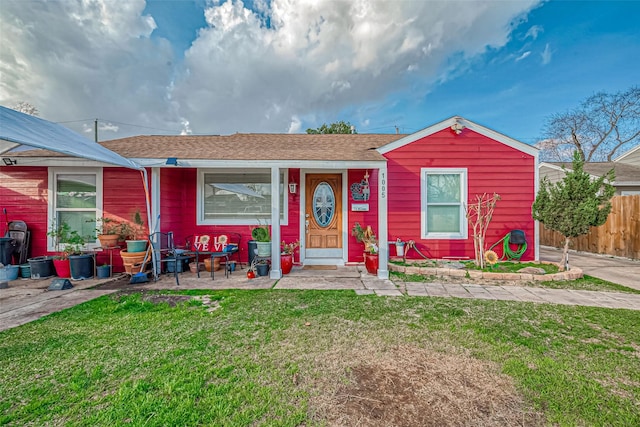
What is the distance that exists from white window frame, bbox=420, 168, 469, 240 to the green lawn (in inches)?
107

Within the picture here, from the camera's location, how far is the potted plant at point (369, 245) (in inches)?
221

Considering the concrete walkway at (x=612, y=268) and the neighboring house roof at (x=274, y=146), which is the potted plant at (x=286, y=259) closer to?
the neighboring house roof at (x=274, y=146)

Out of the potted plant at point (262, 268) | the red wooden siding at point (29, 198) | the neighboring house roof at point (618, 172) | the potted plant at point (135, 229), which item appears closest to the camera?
the potted plant at point (262, 268)

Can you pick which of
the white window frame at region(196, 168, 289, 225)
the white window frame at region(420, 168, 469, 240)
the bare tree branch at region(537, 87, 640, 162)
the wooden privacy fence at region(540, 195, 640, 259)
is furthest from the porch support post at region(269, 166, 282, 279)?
the bare tree branch at region(537, 87, 640, 162)

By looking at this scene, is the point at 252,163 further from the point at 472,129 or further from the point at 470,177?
the point at 472,129

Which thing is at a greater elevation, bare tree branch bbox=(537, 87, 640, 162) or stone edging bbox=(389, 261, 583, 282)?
bare tree branch bbox=(537, 87, 640, 162)

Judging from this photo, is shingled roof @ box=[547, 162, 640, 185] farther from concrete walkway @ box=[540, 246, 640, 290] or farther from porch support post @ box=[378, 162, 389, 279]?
porch support post @ box=[378, 162, 389, 279]

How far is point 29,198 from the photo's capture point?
5848 millimetres

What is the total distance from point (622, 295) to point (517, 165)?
10.6 ft

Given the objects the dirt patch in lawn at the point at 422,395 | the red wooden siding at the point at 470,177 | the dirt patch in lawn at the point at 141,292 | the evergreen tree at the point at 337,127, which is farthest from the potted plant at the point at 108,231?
the evergreen tree at the point at 337,127

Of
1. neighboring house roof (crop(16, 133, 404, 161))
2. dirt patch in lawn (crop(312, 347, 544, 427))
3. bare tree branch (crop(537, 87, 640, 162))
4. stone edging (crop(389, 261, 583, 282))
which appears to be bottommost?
dirt patch in lawn (crop(312, 347, 544, 427))

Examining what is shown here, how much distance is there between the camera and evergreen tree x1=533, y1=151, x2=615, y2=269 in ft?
17.2

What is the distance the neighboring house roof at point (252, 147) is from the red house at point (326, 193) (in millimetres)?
73

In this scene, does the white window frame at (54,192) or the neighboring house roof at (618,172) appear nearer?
Result: the white window frame at (54,192)
